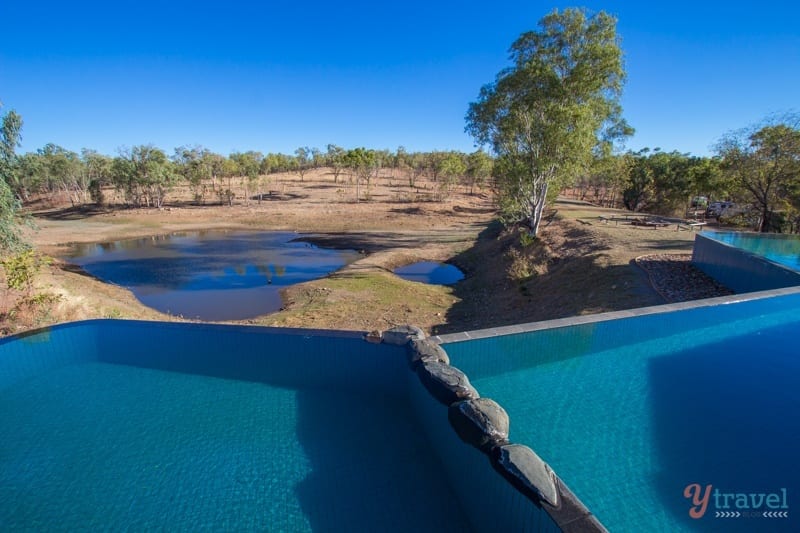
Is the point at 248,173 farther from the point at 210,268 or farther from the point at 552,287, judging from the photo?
the point at 552,287

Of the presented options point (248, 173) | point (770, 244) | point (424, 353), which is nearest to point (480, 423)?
point (424, 353)

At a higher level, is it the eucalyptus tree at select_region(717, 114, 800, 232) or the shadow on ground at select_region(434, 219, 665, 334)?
the eucalyptus tree at select_region(717, 114, 800, 232)

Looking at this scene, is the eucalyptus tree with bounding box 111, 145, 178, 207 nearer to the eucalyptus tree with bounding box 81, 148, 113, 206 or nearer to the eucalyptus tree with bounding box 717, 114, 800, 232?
the eucalyptus tree with bounding box 81, 148, 113, 206

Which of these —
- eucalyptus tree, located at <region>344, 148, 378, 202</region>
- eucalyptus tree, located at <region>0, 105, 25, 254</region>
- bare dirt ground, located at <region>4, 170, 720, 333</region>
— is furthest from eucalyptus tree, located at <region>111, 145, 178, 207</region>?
eucalyptus tree, located at <region>0, 105, 25, 254</region>

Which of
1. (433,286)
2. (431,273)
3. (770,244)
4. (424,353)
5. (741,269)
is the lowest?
(431,273)

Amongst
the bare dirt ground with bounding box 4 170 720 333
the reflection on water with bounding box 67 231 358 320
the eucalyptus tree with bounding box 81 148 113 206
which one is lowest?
the reflection on water with bounding box 67 231 358 320

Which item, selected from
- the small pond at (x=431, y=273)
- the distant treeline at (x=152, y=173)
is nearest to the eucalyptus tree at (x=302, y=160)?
the distant treeline at (x=152, y=173)
